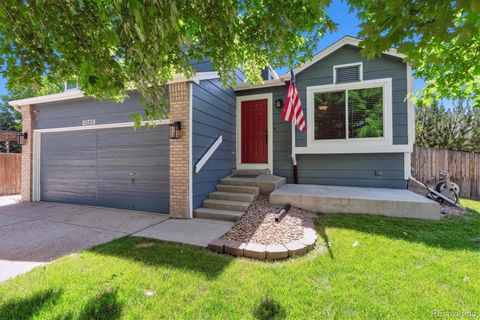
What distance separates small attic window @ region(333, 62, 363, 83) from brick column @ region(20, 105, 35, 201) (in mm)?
9746

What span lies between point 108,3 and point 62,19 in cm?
112

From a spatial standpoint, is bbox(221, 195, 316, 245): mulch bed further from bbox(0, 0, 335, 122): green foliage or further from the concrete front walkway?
bbox(0, 0, 335, 122): green foliage

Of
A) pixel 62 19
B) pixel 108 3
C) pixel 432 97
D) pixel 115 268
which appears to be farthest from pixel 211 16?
pixel 432 97

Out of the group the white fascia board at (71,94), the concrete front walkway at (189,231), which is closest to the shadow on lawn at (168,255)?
the concrete front walkway at (189,231)

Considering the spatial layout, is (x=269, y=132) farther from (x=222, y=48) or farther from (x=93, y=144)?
(x=93, y=144)

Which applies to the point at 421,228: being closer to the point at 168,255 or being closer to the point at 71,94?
the point at 168,255

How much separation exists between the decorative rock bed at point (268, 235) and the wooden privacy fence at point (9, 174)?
10.3 metres

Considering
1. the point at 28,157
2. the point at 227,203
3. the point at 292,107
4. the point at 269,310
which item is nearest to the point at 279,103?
the point at 292,107

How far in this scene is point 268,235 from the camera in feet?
12.9

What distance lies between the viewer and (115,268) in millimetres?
2840

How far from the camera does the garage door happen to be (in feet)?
18.9

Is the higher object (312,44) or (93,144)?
(312,44)

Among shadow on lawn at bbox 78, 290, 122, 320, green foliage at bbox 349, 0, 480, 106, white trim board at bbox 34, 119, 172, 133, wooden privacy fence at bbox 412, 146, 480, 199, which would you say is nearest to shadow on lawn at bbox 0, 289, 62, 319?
shadow on lawn at bbox 78, 290, 122, 320

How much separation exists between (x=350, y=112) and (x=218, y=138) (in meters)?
3.83
